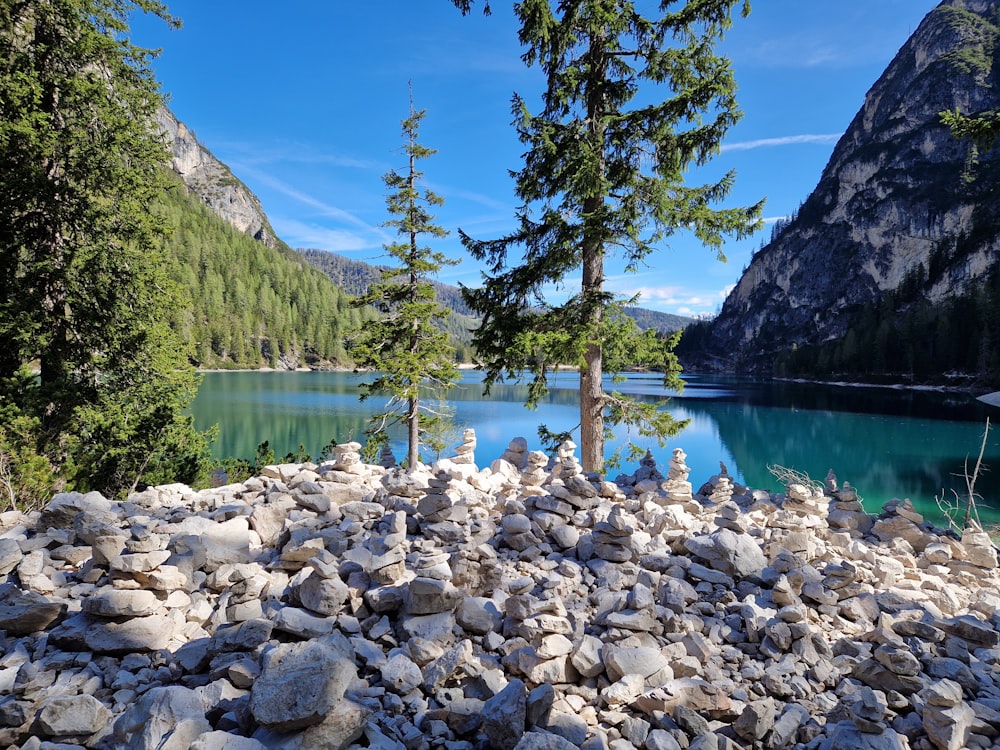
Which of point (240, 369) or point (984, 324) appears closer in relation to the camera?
point (984, 324)

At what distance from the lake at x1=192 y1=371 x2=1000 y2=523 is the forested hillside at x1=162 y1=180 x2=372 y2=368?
52995mm

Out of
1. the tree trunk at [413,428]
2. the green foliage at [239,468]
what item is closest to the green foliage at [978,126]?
the tree trunk at [413,428]

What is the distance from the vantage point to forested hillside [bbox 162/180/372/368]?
10612 centimetres

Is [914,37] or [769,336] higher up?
[914,37]

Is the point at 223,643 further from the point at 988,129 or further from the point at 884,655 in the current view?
the point at 988,129

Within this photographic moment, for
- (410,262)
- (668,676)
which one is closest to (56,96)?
(410,262)

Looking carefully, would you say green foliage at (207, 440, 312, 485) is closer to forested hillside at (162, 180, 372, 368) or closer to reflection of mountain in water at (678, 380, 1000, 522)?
reflection of mountain in water at (678, 380, 1000, 522)

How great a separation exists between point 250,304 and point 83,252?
12781 centimetres

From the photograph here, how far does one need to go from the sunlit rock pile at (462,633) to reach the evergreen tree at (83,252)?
582 cm

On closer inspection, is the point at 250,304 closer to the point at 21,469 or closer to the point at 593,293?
the point at 21,469

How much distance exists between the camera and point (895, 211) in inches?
4798

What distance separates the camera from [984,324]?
225 feet

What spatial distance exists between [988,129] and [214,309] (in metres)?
126

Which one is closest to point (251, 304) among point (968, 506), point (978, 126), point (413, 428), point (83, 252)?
point (413, 428)
